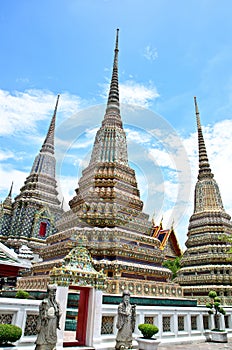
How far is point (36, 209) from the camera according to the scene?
1105 inches

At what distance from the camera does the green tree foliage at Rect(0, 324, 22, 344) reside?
588 centimetres

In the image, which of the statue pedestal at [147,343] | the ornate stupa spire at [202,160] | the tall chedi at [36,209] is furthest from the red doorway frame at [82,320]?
the tall chedi at [36,209]

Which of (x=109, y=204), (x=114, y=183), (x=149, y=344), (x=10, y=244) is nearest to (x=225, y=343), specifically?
(x=149, y=344)

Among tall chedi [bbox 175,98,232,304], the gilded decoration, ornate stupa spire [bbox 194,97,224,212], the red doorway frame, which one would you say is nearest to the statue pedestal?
the red doorway frame

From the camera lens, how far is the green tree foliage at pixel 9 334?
231 inches

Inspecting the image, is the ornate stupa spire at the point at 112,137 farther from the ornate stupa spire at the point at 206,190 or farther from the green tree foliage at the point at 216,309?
the green tree foliage at the point at 216,309

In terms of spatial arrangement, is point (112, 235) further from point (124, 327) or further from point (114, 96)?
point (114, 96)

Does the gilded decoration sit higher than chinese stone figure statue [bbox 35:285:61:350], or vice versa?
the gilded decoration

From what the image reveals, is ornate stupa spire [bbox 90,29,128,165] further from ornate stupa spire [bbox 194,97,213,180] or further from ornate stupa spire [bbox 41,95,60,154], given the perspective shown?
ornate stupa spire [bbox 41,95,60,154]

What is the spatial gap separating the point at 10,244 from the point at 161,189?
1591cm

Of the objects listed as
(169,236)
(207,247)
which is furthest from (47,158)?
(207,247)

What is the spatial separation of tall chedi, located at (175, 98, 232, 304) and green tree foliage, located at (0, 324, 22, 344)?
14.1 meters

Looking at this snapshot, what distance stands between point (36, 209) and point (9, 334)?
22.9m

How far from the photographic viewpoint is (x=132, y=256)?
12.7 m
